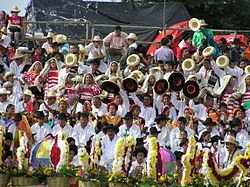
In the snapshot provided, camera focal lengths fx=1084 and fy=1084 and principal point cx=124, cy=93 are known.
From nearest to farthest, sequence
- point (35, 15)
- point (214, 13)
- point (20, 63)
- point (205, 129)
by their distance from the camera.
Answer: point (205, 129), point (20, 63), point (35, 15), point (214, 13)

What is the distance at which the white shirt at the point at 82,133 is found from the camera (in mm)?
20125

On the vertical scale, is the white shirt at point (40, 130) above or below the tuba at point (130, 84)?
below

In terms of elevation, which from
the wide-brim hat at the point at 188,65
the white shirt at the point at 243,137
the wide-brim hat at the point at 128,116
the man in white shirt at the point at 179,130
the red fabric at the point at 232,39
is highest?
the red fabric at the point at 232,39

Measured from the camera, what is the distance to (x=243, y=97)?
21766 mm

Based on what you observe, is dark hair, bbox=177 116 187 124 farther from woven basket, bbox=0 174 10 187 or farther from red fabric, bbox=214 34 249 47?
red fabric, bbox=214 34 249 47

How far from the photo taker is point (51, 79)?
2248 centimetres

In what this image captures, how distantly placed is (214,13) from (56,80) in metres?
14.0

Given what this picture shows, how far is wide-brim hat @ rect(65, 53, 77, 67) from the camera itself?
73.7ft

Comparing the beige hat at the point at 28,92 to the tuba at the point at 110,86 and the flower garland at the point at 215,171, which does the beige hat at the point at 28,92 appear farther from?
the flower garland at the point at 215,171

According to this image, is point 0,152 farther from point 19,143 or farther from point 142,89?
point 142,89

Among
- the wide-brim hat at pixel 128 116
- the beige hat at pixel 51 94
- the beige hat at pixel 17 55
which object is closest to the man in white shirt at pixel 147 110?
the wide-brim hat at pixel 128 116

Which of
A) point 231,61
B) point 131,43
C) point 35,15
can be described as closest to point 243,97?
point 231,61

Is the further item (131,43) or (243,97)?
(131,43)

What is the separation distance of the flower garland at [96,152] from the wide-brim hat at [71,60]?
436cm
